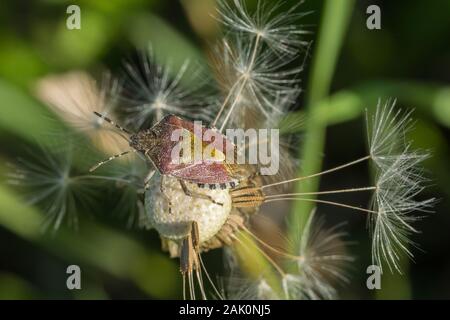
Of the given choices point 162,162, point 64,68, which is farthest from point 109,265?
point 162,162

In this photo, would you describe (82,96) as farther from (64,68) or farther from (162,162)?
(162,162)

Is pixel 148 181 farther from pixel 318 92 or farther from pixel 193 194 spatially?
pixel 318 92

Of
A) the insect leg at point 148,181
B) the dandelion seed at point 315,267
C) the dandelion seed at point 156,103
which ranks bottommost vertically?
the dandelion seed at point 315,267

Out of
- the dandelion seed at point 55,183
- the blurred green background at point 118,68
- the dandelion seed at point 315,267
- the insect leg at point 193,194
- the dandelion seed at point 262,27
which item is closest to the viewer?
the insect leg at point 193,194

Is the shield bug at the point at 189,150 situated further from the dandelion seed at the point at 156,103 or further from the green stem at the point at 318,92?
the green stem at the point at 318,92

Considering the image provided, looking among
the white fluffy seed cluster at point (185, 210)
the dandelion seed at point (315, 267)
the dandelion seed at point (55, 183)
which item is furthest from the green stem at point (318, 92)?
the dandelion seed at point (55, 183)

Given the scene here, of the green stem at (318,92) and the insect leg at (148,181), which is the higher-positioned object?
the green stem at (318,92)

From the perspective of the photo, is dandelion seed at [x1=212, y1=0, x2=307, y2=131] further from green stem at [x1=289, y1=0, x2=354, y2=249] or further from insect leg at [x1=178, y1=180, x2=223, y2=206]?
insect leg at [x1=178, y1=180, x2=223, y2=206]
